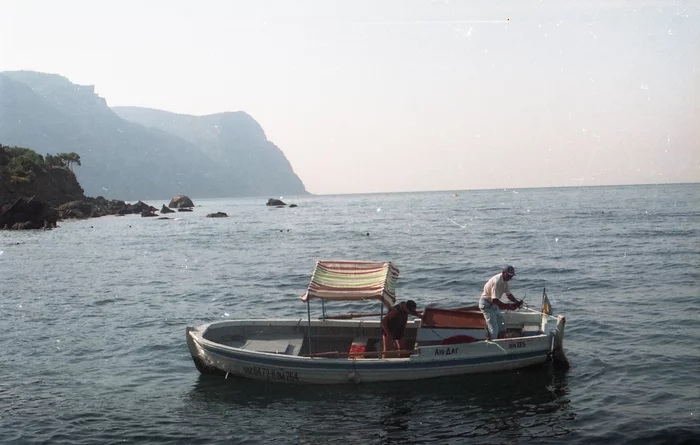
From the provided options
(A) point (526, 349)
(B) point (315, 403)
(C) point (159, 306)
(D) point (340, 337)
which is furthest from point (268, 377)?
(C) point (159, 306)

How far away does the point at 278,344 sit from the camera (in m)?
18.5

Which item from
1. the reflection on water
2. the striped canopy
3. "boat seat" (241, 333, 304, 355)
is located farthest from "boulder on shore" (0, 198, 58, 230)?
the striped canopy

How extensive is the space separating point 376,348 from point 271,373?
3.49 m

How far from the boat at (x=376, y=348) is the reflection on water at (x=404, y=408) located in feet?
1.07

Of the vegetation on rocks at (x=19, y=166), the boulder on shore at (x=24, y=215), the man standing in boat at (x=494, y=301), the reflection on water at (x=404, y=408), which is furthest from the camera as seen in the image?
the vegetation on rocks at (x=19, y=166)

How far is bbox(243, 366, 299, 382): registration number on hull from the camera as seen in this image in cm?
1639

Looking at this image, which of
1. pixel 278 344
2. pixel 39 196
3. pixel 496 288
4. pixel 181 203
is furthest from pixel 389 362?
pixel 181 203

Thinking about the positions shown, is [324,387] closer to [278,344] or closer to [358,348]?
[358,348]

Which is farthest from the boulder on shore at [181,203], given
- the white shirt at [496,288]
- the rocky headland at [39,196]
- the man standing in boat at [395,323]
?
the white shirt at [496,288]

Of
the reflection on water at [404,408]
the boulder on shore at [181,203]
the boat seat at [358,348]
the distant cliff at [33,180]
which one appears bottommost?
the reflection on water at [404,408]

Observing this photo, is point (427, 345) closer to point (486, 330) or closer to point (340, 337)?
point (486, 330)

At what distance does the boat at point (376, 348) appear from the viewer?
53.2ft

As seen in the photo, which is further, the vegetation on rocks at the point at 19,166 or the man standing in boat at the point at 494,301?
the vegetation on rocks at the point at 19,166

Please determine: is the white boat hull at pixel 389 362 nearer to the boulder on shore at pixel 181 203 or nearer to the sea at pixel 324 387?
the sea at pixel 324 387
